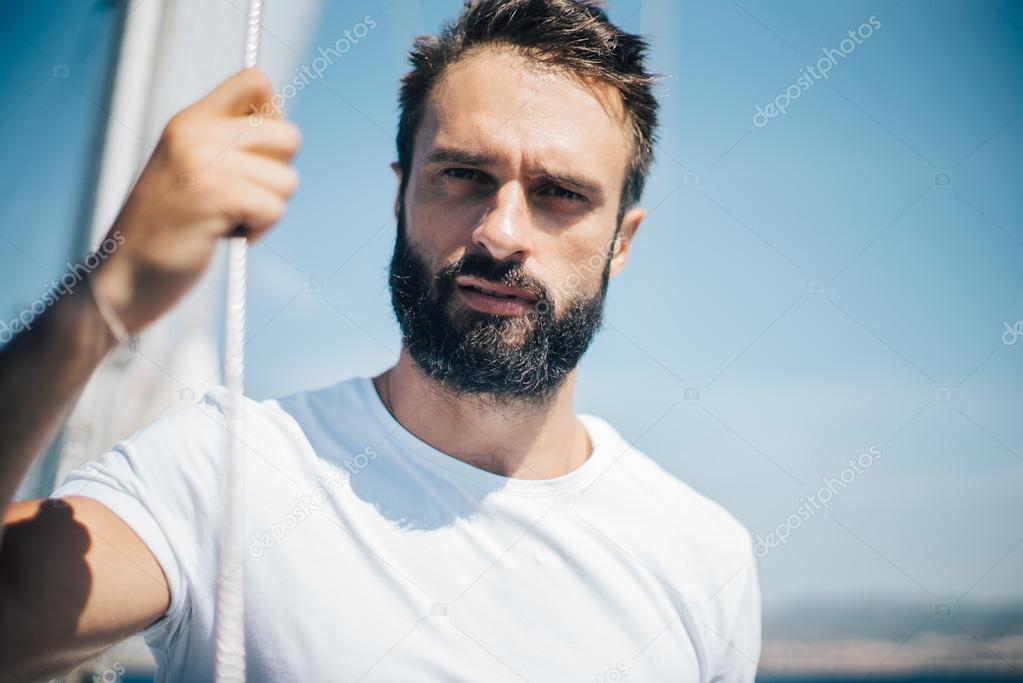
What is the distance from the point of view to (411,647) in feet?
3.70

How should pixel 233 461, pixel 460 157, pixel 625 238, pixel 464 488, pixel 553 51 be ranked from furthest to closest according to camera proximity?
1. pixel 625 238
2. pixel 553 51
3. pixel 460 157
4. pixel 464 488
5. pixel 233 461

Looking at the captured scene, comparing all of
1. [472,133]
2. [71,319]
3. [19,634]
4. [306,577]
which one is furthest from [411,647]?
[472,133]

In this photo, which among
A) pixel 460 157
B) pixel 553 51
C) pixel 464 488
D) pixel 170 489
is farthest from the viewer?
pixel 553 51

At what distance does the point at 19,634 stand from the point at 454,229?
963 millimetres

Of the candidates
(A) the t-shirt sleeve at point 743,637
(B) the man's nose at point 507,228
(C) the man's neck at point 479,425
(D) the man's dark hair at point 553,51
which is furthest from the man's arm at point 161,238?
(A) the t-shirt sleeve at point 743,637

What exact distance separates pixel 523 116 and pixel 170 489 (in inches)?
39.1

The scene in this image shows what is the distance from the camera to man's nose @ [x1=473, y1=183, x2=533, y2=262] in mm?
1341

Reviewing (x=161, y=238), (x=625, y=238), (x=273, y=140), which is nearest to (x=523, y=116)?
(x=625, y=238)

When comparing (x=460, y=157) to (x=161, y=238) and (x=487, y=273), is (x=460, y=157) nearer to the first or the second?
(x=487, y=273)

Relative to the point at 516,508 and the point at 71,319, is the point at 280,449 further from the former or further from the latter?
the point at 71,319

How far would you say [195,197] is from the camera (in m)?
0.58

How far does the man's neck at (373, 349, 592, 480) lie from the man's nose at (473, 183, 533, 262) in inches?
12.3

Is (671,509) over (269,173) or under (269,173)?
under

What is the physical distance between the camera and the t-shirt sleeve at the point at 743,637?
142cm
